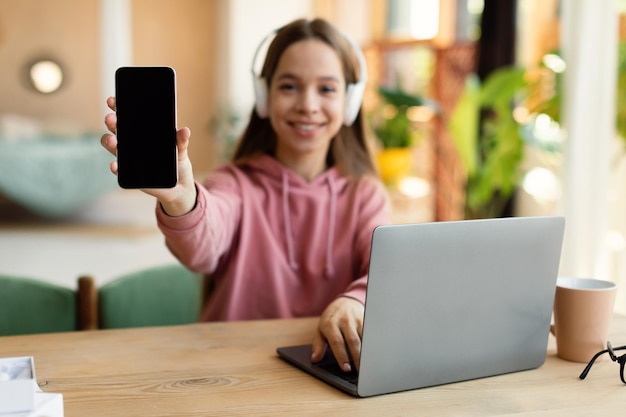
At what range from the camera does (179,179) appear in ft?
3.46

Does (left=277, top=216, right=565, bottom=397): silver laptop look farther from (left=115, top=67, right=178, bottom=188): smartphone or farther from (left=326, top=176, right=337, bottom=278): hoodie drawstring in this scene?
(left=326, top=176, right=337, bottom=278): hoodie drawstring

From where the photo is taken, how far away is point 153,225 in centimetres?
533

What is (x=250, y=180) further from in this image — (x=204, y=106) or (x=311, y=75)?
(x=204, y=106)

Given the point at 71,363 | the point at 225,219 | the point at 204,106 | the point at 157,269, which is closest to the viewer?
the point at 71,363

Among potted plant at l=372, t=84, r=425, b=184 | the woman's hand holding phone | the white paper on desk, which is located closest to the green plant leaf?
potted plant at l=372, t=84, r=425, b=184

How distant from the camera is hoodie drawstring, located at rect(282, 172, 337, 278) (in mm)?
1446

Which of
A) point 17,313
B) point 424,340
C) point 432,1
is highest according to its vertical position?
point 432,1

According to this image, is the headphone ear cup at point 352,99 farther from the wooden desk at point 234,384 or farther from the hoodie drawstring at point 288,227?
the wooden desk at point 234,384

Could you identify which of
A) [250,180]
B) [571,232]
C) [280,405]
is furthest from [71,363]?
[571,232]

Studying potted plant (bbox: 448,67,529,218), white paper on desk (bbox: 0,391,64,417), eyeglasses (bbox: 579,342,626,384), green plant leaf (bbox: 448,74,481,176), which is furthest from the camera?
green plant leaf (bbox: 448,74,481,176)

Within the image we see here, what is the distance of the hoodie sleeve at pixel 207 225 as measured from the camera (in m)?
1.16

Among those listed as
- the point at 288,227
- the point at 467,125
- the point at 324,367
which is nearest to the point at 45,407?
the point at 324,367

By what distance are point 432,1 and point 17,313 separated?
4.12 m

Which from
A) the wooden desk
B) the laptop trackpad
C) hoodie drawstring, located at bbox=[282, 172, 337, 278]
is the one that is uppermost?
hoodie drawstring, located at bbox=[282, 172, 337, 278]
